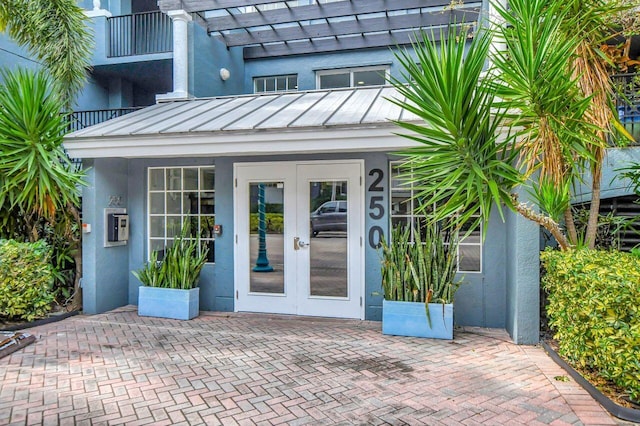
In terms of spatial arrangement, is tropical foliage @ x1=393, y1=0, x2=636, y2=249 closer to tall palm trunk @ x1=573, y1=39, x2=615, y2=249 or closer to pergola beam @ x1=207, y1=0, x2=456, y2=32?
tall palm trunk @ x1=573, y1=39, x2=615, y2=249

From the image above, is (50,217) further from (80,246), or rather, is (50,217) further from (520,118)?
(520,118)

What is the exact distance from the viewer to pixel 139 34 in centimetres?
1161

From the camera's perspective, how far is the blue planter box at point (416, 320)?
5.82 m

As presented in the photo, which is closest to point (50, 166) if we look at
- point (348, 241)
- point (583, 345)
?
point (348, 241)

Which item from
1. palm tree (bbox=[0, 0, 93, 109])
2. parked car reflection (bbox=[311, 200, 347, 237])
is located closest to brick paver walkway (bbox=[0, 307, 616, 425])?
parked car reflection (bbox=[311, 200, 347, 237])

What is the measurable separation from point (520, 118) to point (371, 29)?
629cm

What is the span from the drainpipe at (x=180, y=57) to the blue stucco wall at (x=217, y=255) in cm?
→ 212

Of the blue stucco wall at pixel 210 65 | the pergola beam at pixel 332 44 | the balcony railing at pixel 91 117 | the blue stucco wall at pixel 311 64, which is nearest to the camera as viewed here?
the blue stucco wall at pixel 210 65

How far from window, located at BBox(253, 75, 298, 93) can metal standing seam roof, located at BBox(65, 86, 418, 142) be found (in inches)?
94.3

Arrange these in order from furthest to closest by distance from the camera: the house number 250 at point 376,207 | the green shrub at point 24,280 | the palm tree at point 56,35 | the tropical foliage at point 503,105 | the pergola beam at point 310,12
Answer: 1. the pergola beam at point 310,12
2. the palm tree at point 56,35
3. the house number 250 at point 376,207
4. the green shrub at point 24,280
5. the tropical foliage at point 503,105

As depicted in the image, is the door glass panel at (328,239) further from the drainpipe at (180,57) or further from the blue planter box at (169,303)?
the drainpipe at (180,57)

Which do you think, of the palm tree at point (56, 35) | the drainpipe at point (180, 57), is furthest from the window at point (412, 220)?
the palm tree at point (56, 35)

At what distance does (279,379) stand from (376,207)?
3.21 meters

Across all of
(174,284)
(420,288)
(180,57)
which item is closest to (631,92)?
(420,288)
